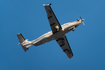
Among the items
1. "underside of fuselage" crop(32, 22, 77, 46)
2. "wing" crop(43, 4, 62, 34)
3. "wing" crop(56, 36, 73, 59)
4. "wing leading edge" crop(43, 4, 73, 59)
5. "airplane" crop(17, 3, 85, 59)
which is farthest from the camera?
"wing" crop(56, 36, 73, 59)

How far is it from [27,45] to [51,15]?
42.6 ft

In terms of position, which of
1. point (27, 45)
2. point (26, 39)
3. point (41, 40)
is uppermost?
point (26, 39)

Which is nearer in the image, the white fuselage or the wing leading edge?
the wing leading edge

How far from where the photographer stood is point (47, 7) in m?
28.4

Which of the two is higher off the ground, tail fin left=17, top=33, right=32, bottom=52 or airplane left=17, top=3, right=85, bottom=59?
tail fin left=17, top=33, right=32, bottom=52

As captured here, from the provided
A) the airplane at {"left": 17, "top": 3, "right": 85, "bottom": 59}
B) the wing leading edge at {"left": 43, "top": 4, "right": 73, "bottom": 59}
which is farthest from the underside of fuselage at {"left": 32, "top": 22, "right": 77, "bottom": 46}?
the wing leading edge at {"left": 43, "top": 4, "right": 73, "bottom": 59}

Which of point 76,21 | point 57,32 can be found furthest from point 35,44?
point 76,21

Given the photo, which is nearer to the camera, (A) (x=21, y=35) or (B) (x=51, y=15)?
(B) (x=51, y=15)

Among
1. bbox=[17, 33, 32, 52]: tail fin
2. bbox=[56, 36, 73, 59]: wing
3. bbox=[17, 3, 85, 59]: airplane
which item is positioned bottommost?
bbox=[56, 36, 73, 59]: wing

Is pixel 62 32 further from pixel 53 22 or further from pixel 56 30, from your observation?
pixel 53 22

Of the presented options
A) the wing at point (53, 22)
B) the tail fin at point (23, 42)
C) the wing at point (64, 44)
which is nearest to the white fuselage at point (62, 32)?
the wing at point (53, 22)

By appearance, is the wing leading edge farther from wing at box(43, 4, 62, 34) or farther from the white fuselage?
the white fuselage

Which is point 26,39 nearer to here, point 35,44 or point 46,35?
point 35,44

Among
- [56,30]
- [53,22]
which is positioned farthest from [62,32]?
[53,22]
